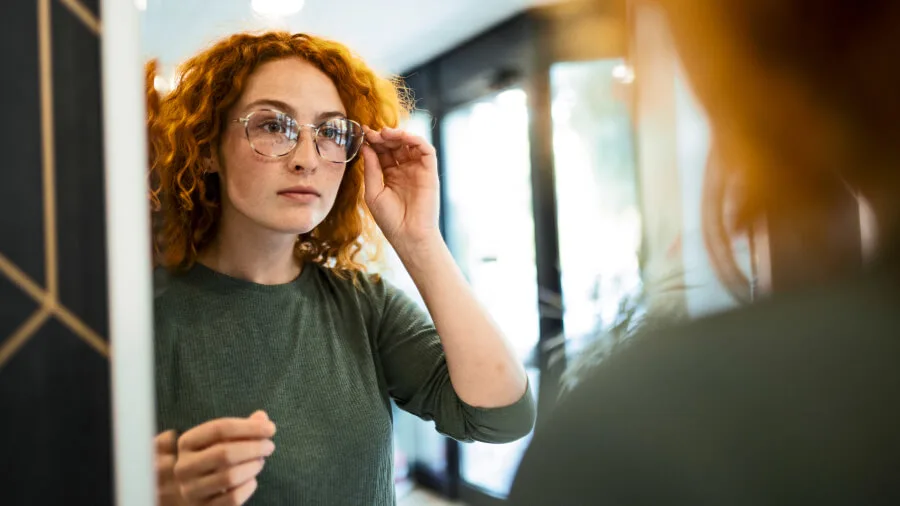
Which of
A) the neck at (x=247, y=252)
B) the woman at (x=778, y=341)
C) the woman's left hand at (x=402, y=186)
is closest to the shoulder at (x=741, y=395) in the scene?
the woman at (x=778, y=341)

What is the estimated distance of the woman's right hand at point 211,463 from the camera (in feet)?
1.56

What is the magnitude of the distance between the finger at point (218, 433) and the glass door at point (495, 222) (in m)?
0.24

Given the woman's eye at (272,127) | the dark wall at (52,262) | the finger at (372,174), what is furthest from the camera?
the finger at (372,174)

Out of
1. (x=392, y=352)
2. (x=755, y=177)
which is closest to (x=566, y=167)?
(x=755, y=177)

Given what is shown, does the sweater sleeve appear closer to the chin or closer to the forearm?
the forearm

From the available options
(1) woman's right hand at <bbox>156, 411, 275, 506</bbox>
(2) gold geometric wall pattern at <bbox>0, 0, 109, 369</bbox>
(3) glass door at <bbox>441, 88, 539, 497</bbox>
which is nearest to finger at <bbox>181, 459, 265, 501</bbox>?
(1) woman's right hand at <bbox>156, 411, 275, 506</bbox>

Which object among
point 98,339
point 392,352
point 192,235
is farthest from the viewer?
point 392,352

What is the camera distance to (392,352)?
678 millimetres

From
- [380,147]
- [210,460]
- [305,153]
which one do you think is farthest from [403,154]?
[210,460]

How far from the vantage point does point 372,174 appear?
0.65 metres

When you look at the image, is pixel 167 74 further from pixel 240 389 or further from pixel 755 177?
pixel 755 177

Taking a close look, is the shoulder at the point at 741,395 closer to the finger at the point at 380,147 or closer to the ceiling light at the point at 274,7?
the finger at the point at 380,147

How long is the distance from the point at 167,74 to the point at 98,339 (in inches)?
9.5

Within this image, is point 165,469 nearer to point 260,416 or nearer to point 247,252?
point 260,416
